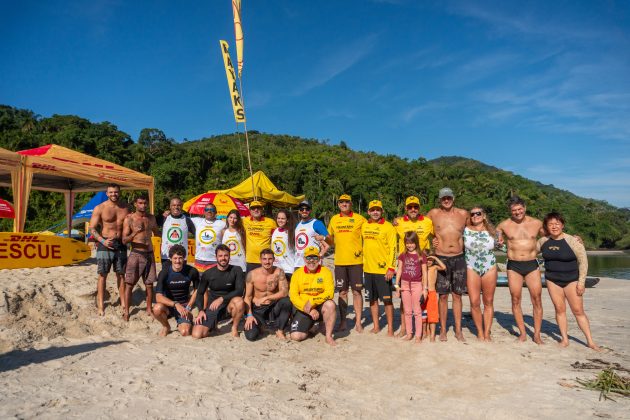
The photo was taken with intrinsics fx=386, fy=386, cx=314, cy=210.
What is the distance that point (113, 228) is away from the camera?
18.9 feet

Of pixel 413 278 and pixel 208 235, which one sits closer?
pixel 413 278

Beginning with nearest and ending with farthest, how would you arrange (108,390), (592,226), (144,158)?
(108,390)
(144,158)
(592,226)

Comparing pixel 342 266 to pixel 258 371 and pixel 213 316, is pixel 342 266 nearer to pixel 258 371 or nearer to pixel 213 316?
pixel 213 316

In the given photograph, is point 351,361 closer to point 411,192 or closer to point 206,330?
point 206,330

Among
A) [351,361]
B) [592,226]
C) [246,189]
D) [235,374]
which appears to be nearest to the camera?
[235,374]

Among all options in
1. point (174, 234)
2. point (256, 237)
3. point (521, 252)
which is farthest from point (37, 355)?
point (521, 252)

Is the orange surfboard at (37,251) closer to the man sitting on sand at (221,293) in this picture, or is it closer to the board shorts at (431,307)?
the man sitting on sand at (221,293)

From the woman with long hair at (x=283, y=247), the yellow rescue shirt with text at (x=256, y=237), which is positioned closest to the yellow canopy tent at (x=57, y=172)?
the yellow rescue shirt with text at (x=256, y=237)

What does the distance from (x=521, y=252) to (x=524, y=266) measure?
0.18 meters

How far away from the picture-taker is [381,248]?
17.9 feet

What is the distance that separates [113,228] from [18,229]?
2614 mm

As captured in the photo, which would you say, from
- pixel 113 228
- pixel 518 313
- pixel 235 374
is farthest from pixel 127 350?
pixel 518 313

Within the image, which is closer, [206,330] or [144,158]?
[206,330]

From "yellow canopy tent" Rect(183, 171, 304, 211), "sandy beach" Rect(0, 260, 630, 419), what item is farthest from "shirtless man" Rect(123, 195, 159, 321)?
"yellow canopy tent" Rect(183, 171, 304, 211)
